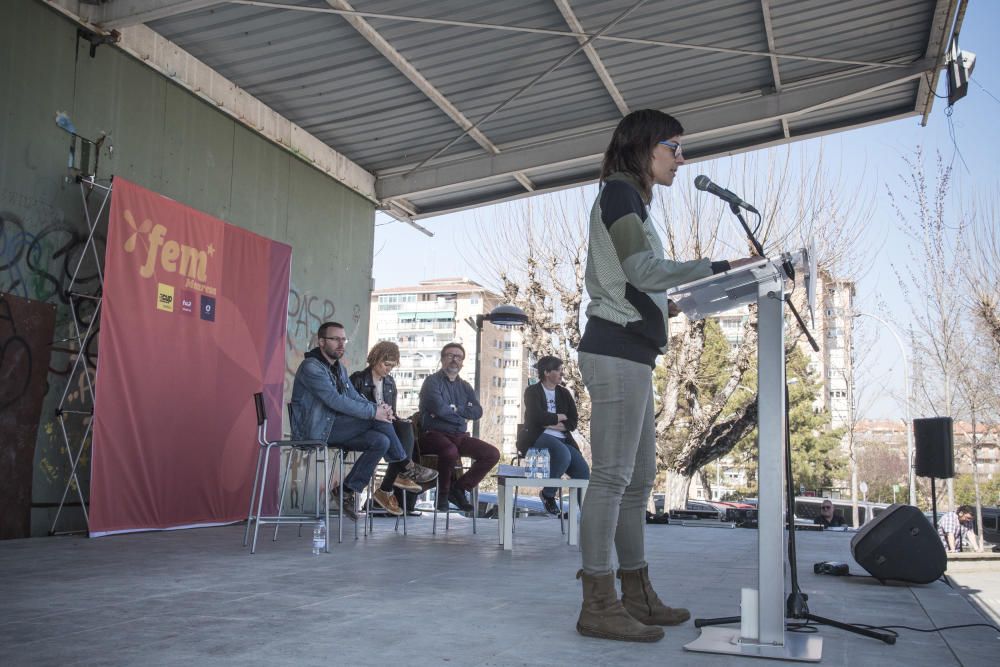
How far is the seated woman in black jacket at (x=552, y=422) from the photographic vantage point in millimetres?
8016

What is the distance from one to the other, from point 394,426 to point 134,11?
3.63 m

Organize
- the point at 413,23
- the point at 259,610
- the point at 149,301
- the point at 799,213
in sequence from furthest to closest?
the point at 799,213 → the point at 413,23 → the point at 149,301 → the point at 259,610

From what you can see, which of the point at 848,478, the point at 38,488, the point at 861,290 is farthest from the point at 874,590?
the point at 848,478

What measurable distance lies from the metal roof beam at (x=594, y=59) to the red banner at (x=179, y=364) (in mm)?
3413

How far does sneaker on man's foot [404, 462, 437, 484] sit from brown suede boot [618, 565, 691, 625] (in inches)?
158

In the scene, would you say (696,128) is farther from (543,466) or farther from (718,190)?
(718,190)

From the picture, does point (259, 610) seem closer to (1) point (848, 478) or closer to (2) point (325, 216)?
(2) point (325, 216)

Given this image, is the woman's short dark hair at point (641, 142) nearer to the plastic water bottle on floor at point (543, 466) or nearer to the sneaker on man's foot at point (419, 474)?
the plastic water bottle on floor at point (543, 466)

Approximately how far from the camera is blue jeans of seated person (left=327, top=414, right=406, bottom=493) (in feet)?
20.4

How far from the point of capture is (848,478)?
35.9 metres

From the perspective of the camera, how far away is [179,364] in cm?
689

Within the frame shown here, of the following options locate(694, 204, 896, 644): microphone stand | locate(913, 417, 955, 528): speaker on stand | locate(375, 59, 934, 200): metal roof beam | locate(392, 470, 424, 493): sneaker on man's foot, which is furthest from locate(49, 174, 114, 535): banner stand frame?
locate(913, 417, 955, 528): speaker on stand

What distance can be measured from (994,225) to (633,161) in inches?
668

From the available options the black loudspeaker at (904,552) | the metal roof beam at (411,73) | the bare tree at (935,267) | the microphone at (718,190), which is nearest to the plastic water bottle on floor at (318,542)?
the black loudspeaker at (904,552)
